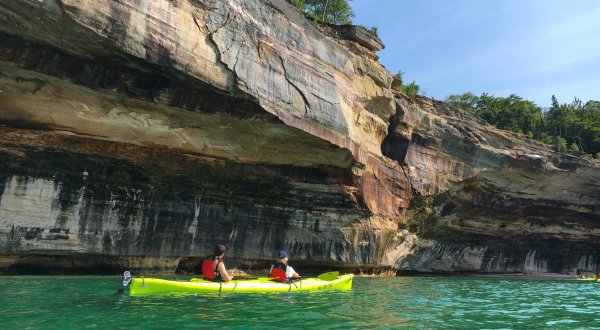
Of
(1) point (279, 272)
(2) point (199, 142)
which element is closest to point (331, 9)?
(2) point (199, 142)

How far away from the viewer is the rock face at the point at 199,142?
40.9ft

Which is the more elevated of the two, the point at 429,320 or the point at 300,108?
the point at 300,108

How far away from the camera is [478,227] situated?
90.4 feet

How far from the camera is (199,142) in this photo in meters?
16.0

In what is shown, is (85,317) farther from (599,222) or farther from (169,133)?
(599,222)

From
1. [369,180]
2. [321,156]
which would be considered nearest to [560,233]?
[369,180]

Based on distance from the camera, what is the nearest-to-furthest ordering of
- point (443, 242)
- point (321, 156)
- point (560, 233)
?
point (321, 156)
point (443, 242)
point (560, 233)

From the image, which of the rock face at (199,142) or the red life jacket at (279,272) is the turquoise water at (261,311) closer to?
the red life jacket at (279,272)

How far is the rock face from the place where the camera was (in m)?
12.5

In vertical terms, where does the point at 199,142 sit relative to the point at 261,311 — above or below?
above

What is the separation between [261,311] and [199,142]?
9.03m

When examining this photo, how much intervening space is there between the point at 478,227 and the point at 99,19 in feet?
78.0

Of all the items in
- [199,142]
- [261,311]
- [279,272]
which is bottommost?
[261,311]

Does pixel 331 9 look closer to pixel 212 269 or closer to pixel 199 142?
pixel 199 142
